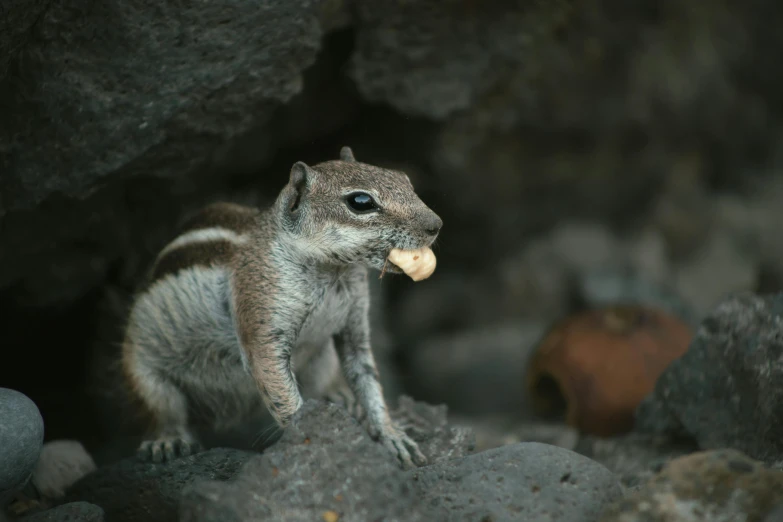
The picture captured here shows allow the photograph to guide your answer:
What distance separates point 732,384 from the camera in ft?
13.8

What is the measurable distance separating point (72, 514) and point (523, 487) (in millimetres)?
1785

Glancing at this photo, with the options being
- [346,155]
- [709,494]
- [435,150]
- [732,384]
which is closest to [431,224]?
[346,155]

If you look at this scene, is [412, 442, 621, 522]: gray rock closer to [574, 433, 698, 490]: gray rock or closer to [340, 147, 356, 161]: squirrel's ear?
[574, 433, 698, 490]: gray rock

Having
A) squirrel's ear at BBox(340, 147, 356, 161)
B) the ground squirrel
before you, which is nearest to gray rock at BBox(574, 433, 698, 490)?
the ground squirrel

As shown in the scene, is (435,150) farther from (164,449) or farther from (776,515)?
(776,515)

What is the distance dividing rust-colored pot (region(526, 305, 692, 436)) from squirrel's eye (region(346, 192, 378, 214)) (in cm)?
243

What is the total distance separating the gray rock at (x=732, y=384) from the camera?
12.7 ft

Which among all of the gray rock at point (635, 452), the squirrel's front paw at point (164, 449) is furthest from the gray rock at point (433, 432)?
the squirrel's front paw at point (164, 449)

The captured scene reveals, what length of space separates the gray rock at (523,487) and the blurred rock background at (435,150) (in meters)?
1.90

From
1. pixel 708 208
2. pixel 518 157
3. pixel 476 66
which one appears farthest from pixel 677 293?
pixel 476 66

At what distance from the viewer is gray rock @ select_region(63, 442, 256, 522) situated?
12.0 ft

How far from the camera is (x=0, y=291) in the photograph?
199 inches

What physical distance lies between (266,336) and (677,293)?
4785 mm

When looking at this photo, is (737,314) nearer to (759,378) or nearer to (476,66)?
(759,378)
